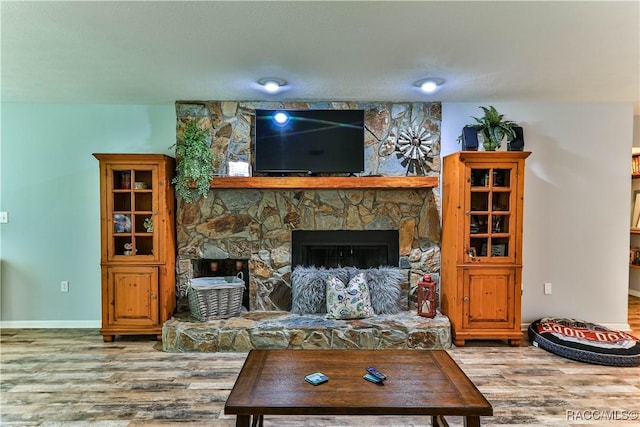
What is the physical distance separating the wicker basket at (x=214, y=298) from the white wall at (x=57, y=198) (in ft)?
4.22

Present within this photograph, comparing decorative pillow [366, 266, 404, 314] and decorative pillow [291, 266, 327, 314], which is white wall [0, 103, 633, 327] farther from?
decorative pillow [291, 266, 327, 314]

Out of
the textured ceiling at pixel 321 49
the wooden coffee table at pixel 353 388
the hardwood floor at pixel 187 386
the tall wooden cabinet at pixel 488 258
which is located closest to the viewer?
the wooden coffee table at pixel 353 388

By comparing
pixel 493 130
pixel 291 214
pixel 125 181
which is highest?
pixel 493 130

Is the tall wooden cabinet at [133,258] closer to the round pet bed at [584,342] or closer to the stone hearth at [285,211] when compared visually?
the stone hearth at [285,211]

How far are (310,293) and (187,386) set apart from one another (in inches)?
55.2

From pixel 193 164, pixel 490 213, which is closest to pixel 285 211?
pixel 193 164

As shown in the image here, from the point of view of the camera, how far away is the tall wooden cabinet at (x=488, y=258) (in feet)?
11.2

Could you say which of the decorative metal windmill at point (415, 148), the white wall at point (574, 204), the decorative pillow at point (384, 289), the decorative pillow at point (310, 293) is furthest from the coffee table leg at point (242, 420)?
the white wall at point (574, 204)

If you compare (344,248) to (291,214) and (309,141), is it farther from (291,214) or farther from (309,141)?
(309,141)

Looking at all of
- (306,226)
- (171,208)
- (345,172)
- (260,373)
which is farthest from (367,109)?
(260,373)

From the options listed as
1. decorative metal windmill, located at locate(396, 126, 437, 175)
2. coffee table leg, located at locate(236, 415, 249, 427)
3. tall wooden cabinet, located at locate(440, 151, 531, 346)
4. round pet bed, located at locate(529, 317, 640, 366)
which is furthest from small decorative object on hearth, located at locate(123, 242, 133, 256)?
round pet bed, located at locate(529, 317, 640, 366)

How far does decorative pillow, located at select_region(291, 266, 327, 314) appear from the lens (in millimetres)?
3684

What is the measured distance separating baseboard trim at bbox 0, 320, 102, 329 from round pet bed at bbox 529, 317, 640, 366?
178 inches

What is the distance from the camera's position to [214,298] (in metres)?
3.49
